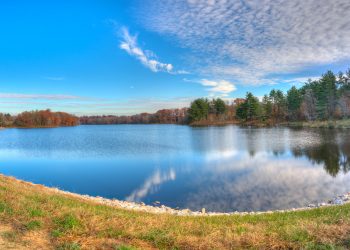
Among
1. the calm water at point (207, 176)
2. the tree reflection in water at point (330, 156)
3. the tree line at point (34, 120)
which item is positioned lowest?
the calm water at point (207, 176)

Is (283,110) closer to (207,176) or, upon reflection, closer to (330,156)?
(330,156)

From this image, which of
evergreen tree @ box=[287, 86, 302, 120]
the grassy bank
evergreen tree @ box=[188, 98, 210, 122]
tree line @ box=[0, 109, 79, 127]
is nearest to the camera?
the grassy bank

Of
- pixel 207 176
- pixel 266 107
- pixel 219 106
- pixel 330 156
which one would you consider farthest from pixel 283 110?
pixel 207 176

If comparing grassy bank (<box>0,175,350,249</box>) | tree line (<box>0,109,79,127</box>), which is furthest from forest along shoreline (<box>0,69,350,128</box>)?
grassy bank (<box>0,175,350,249</box>)

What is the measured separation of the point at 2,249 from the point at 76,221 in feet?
5.54

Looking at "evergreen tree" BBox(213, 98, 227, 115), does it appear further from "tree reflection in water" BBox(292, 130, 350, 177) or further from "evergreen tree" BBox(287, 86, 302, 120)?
"tree reflection in water" BBox(292, 130, 350, 177)

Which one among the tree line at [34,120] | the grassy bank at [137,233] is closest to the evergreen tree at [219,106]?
the tree line at [34,120]

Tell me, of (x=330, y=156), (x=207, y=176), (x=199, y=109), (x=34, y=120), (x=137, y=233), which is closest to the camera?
(x=137, y=233)

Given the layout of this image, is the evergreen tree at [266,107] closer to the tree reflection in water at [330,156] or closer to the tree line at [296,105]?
the tree line at [296,105]

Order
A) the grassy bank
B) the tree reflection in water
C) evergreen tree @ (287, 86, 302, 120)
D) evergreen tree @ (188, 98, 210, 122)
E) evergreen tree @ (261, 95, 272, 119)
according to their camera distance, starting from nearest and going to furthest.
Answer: the grassy bank, the tree reflection in water, evergreen tree @ (287, 86, 302, 120), evergreen tree @ (261, 95, 272, 119), evergreen tree @ (188, 98, 210, 122)

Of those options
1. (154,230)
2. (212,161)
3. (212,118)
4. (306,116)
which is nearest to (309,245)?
(154,230)

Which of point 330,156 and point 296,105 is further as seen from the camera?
point 296,105

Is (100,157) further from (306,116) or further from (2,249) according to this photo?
(306,116)

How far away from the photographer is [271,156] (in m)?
30.8
